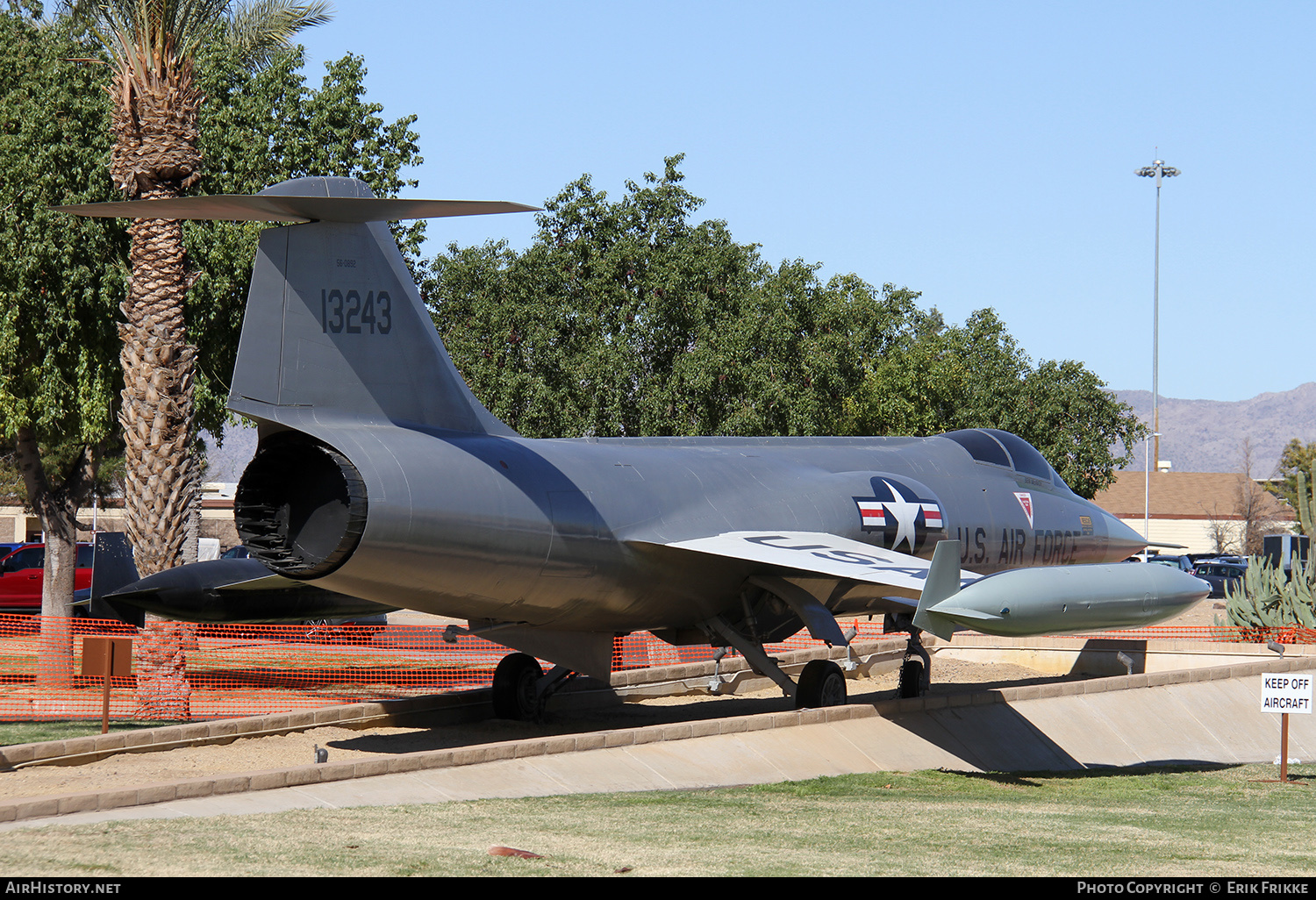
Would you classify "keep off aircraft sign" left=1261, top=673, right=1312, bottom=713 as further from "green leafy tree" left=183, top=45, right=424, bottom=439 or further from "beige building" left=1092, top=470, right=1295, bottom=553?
"beige building" left=1092, top=470, right=1295, bottom=553

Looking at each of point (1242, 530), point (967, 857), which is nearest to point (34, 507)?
point (967, 857)

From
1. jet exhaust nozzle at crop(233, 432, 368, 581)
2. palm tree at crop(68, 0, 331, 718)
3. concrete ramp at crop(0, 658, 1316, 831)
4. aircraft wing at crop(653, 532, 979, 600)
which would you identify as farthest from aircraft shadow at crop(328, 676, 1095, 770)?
palm tree at crop(68, 0, 331, 718)

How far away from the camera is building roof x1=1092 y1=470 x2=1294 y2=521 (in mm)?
84562

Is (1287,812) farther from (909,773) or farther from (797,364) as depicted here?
(797,364)

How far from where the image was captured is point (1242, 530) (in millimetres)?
82812

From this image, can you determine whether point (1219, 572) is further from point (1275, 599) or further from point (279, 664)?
point (279, 664)

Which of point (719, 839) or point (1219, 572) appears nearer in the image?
point (719, 839)

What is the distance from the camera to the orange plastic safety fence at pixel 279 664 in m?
18.2

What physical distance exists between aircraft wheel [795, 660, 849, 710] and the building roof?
70.5m

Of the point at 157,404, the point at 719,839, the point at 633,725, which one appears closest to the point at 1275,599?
the point at 633,725

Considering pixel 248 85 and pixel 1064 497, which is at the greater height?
pixel 248 85

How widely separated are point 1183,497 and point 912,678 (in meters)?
77.5

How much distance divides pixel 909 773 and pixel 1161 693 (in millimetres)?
6447

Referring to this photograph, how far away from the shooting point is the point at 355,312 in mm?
12359
